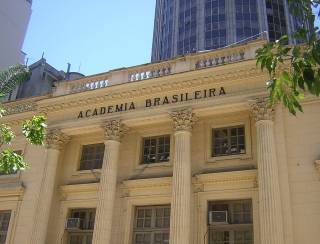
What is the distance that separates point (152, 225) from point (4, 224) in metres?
7.23

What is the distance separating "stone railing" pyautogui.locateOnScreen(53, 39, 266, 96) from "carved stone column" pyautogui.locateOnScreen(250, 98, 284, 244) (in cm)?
248

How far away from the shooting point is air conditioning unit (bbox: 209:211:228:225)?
14.7 meters

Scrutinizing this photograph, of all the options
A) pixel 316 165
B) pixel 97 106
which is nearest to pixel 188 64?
pixel 97 106

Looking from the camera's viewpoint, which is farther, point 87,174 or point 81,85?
point 81,85

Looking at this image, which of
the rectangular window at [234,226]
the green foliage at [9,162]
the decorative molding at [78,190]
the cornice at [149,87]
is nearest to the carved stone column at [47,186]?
the decorative molding at [78,190]

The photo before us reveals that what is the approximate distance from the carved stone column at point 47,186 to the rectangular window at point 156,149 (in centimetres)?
394

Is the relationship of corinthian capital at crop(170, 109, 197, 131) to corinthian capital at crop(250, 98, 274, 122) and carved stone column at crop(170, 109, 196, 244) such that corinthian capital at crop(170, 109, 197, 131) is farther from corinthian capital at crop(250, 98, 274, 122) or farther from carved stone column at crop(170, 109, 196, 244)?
corinthian capital at crop(250, 98, 274, 122)

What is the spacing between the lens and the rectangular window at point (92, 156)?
1858cm

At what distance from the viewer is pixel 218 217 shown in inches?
581

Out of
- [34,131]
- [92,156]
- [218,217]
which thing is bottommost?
[218,217]

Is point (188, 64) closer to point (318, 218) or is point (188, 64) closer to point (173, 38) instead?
point (318, 218)

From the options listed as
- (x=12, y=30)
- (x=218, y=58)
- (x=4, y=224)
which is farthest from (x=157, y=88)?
(x=12, y=30)

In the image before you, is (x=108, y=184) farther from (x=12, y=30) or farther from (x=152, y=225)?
(x=12, y=30)

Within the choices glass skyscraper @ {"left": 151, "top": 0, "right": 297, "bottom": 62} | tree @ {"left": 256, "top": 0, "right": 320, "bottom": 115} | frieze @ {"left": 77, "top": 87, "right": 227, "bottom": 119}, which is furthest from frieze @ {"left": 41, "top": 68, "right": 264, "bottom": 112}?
glass skyscraper @ {"left": 151, "top": 0, "right": 297, "bottom": 62}
